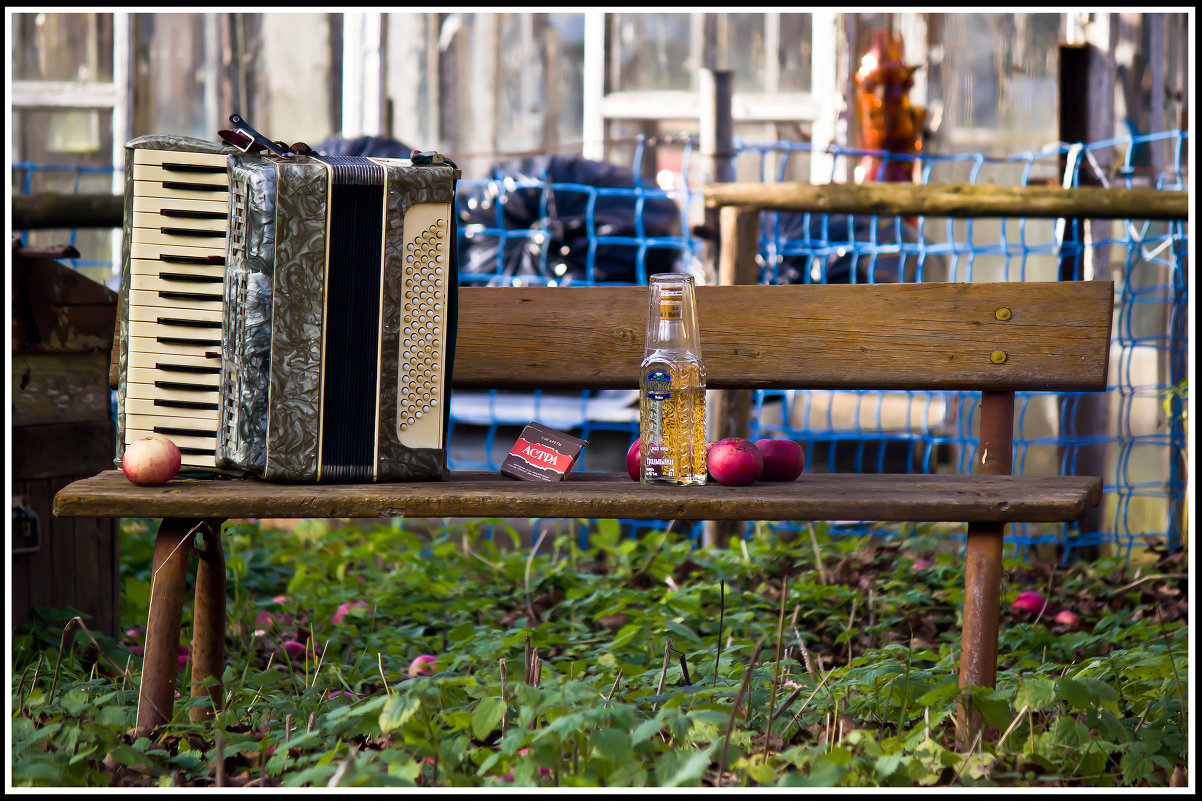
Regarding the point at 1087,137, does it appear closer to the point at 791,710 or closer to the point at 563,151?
the point at 791,710

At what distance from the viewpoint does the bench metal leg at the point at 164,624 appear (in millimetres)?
2006

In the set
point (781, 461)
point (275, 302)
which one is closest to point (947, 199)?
point (781, 461)

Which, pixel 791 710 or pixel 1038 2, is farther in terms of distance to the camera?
pixel 1038 2

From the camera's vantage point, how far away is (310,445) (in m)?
2.04

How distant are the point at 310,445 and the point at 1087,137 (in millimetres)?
3302

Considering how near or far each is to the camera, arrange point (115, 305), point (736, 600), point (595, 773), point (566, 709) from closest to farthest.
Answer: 1. point (595, 773)
2. point (566, 709)
3. point (115, 305)
4. point (736, 600)

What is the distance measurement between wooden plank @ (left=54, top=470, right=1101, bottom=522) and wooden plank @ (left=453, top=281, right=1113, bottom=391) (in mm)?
481

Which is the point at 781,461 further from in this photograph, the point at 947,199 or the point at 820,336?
the point at 947,199

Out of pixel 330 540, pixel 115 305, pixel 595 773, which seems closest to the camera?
pixel 595 773

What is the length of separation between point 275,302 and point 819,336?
117 centimetres

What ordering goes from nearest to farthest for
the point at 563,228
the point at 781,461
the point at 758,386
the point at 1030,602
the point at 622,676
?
the point at 781,461 < the point at 622,676 < the point at 758,386 < the point at 1030,602 < the point at 563,228

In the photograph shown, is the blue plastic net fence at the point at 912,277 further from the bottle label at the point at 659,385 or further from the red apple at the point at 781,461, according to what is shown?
the bottle label at the point at 659,385

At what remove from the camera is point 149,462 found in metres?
1.97

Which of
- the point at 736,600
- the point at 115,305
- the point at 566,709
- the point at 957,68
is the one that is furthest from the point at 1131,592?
the point at 957,68
